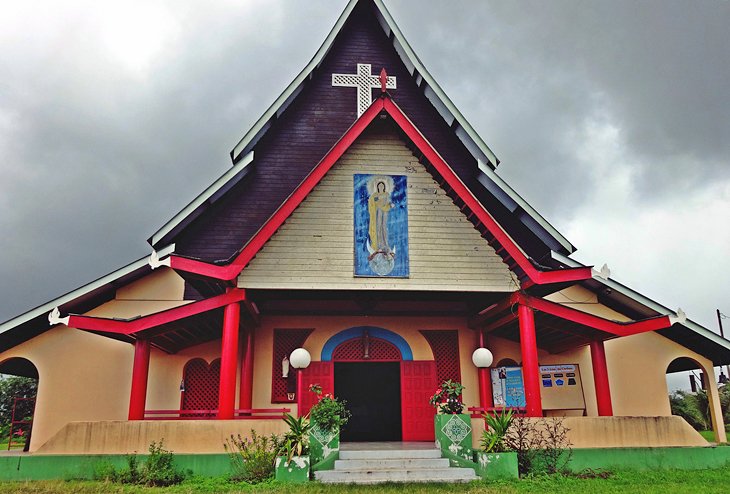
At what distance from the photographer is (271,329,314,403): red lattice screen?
1479cm

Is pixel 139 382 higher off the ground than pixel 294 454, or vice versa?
pixel 139 382

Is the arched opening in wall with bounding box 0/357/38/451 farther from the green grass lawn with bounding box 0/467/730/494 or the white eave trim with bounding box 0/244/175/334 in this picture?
the green grass lawn with bounding box 0/467/730/494

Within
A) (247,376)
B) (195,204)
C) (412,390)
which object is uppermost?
(195,204)

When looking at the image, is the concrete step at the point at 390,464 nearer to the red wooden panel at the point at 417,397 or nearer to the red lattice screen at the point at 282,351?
the red wooden panel at the point at 417,397

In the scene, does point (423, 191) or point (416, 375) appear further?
point (416, 375)

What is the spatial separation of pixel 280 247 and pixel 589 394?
9.12 meters

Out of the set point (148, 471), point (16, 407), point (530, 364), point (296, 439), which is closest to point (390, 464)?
point (296, 439)

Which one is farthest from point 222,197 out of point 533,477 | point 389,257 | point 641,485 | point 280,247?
point 641,485

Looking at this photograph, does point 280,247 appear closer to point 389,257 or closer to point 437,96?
point 389,257

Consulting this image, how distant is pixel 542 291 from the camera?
1357cm

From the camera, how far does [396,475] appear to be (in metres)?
10.2

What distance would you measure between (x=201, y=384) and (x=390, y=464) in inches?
251

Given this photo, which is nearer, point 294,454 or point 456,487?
point 456,487

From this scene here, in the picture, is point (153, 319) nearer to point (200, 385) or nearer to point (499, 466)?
point (200, 385)
